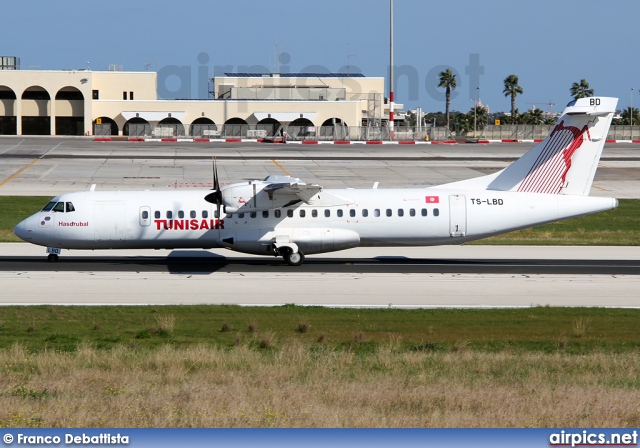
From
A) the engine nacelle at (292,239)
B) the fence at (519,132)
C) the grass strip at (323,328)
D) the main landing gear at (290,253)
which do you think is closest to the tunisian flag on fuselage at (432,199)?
the engine nacelle at (292,239)

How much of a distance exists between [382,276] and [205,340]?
1068 cm

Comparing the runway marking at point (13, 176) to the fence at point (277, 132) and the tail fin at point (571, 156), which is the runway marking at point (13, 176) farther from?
the fence at point (277, 132)

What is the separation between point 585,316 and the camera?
23.3m

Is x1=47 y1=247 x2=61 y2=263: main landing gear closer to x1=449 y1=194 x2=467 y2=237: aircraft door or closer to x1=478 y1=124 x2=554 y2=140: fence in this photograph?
x1=449 y1=194 x2=467 y2=237: aircraft door

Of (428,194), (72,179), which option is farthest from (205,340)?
(72,179)

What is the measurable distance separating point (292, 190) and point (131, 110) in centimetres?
8910

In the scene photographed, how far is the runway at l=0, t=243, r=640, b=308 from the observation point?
83.9 feet

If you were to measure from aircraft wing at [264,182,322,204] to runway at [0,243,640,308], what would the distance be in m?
2.71

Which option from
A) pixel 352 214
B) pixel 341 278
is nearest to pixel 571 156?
pixel 352 214

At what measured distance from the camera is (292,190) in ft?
98.7

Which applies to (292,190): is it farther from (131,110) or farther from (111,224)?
(131,110)

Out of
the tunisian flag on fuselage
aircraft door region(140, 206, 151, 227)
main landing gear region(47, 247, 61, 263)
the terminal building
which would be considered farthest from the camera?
the terminal building

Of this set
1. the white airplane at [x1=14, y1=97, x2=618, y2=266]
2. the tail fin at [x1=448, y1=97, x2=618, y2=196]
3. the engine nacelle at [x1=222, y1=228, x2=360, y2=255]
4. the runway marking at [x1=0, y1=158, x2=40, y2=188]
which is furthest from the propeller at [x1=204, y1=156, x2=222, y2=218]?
the runway marking at [x1=0, y1=158, x2=40, y2=188]

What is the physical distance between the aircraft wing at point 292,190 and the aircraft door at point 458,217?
4963 millimetres
